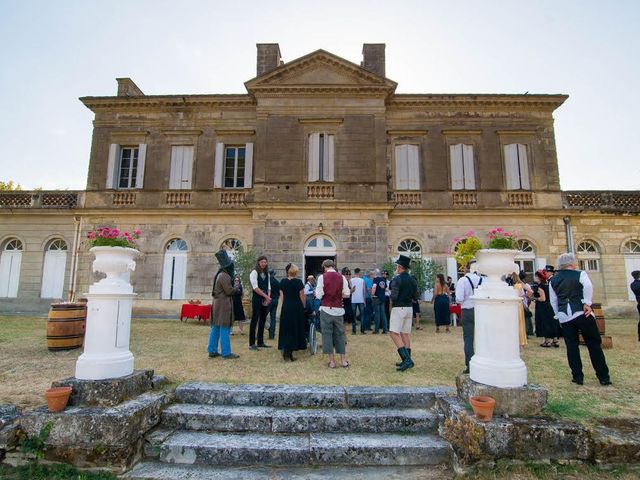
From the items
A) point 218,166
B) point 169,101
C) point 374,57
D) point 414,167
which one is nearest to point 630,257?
point 414,167

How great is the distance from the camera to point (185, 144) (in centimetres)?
1547

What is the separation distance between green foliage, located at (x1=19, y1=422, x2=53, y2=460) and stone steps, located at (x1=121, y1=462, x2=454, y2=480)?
0.77 meters

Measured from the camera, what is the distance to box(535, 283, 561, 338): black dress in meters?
7.90

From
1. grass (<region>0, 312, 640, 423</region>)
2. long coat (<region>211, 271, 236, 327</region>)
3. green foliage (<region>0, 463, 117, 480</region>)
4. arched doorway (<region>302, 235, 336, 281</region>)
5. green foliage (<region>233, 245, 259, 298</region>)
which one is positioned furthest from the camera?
arched doorway (<region>302, 235, 336, 281</region>)

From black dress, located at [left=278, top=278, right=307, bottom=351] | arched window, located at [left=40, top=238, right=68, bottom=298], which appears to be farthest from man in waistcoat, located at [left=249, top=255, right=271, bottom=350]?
arched window, located at [left=40, top=238, right=68, bottom=298]

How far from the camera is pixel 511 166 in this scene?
14.9 m

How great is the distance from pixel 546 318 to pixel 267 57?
1426 cm

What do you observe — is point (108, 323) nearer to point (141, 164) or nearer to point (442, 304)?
point (442, 304)

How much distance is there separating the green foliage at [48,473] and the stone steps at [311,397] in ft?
3.70

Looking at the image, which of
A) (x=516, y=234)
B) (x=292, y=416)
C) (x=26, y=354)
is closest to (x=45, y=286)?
(x=26, y=354)

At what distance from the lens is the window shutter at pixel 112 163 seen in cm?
1524

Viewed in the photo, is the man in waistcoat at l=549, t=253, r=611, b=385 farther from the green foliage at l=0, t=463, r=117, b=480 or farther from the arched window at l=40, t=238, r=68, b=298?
the arched window at l=40, t=238, r=68, b=298

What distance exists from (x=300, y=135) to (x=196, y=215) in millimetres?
5220

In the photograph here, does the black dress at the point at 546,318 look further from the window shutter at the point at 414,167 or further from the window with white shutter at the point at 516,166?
the window with white shutter at the point at 516,166
